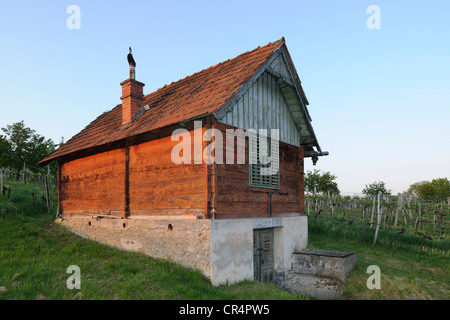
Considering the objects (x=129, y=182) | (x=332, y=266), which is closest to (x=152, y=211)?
(x=129, y=182)

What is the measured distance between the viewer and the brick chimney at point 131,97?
1190 centimetres

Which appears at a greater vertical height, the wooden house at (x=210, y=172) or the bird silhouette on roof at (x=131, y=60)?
the bird silhouette on roof at (x=131, y=60)

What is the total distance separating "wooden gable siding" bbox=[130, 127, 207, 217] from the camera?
8.52 meters

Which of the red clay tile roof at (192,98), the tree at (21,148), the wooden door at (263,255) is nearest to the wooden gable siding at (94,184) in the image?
the red clay tile roof at (192,98)

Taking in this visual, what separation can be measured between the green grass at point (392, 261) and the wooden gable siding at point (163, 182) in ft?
17.6

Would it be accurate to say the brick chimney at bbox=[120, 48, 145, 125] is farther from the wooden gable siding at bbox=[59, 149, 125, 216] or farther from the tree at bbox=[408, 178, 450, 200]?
the tree at bbox=[408, 178, 450, 200]

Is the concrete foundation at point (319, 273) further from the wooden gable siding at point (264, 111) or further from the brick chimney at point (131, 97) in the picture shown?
the brick chimney at point (131, 97)

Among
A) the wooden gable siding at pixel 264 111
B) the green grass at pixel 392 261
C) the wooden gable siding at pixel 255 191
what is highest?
the wooden gable siding at pixel 264 111

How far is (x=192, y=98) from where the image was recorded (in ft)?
32.9

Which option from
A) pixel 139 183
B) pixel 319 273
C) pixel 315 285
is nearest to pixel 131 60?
Answer: pixel 139 183

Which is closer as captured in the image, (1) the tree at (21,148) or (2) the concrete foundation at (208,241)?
(2) the concrete foundation at (208,241)

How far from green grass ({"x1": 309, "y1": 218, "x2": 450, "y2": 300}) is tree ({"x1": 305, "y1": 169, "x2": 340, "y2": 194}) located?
24178 mm

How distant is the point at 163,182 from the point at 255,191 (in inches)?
108

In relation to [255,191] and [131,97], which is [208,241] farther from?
[131,97]
